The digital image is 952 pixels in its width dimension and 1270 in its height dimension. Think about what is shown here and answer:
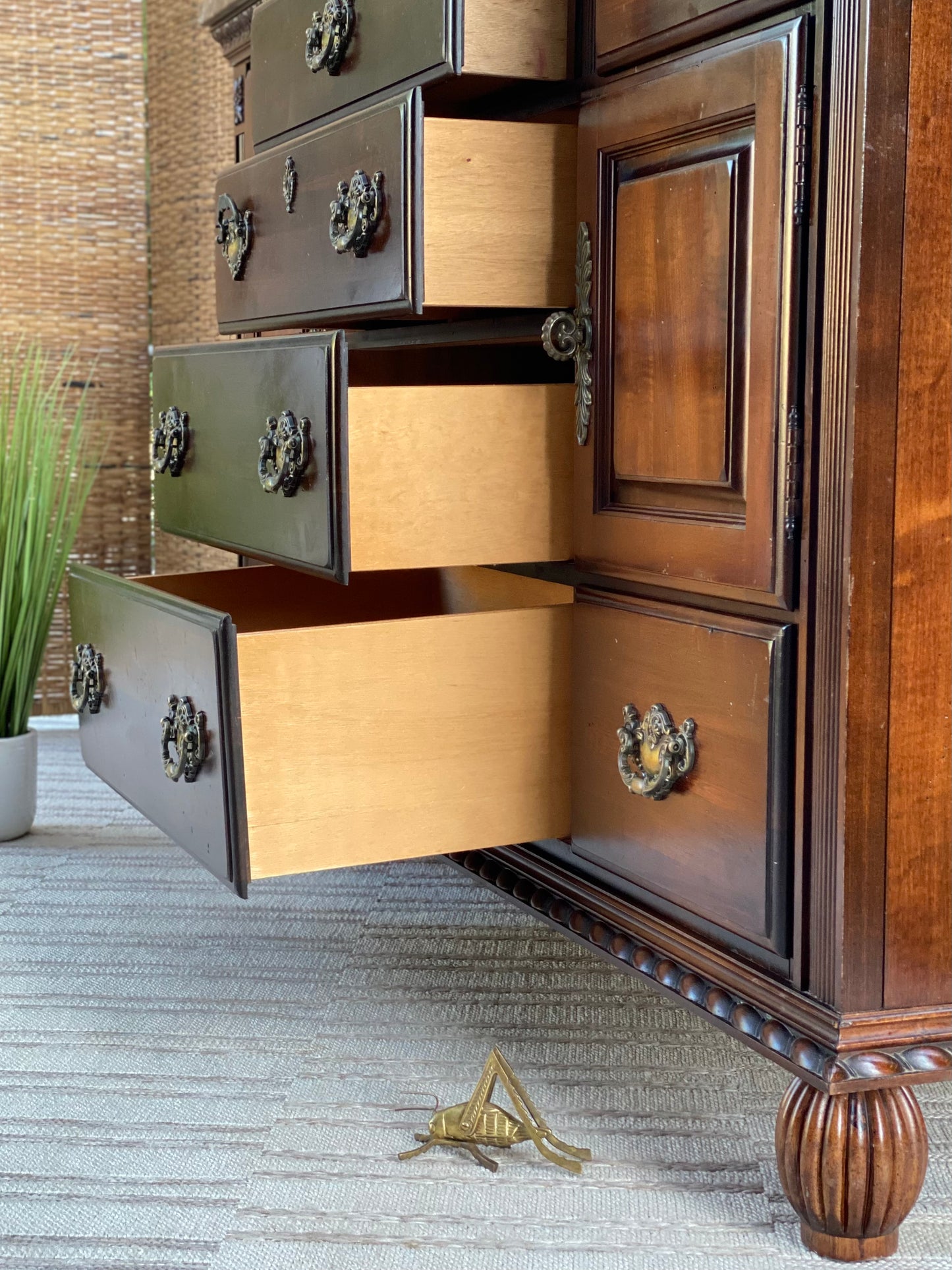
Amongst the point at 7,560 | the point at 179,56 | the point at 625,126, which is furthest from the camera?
the point at 179,56

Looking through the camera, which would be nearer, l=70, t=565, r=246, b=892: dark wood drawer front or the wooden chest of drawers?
the wooden chest of drawers

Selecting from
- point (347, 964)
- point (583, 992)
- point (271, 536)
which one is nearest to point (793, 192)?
point (271, 536)

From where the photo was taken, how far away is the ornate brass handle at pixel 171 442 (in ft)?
4.46

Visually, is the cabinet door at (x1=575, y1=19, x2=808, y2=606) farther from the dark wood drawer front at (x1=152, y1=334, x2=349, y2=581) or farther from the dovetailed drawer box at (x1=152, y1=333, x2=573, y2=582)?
the dark wood drawer front at (x1=152, y1=334, x2=349, y2=581)

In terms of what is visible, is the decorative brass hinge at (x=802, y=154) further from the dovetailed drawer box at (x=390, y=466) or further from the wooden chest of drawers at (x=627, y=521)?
the dovetailed drawer box at (x=390, y=466)

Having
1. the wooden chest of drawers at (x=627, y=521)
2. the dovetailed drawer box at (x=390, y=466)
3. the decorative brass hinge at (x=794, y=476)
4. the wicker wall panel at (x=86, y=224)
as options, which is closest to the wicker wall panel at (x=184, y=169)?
the wicker wall panel at (x=86, y=224)

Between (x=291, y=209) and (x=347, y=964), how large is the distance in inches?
28.5

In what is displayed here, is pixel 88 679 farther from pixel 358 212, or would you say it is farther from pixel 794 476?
pixel 794 476

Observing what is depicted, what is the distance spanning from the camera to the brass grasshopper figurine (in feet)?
3.38

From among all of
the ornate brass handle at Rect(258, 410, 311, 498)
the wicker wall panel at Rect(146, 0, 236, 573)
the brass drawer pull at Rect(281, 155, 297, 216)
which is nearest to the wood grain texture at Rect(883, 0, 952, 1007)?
the ornate brass handle at Rect(258, 410, 311, 498)

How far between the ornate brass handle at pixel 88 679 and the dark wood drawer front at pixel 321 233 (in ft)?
1.15

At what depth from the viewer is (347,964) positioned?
1447 millimetres

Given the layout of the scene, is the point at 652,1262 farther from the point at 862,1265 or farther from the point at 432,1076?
the point at 432,1076

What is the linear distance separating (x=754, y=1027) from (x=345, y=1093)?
37 cm
